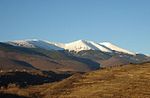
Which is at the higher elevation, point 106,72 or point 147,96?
point 106,72

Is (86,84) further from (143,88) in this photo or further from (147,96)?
(147,96)

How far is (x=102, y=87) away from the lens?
213ft

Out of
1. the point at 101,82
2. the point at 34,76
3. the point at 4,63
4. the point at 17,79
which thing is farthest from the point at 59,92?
the point at 4,63

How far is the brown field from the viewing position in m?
59.8

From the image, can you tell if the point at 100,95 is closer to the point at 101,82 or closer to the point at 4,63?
the point at 101,82

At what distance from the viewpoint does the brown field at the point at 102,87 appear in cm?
5981

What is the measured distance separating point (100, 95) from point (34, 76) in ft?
137

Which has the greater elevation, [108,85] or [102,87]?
[108,85]

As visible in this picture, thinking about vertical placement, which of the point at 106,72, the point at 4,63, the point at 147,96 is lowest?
the point at 147,96

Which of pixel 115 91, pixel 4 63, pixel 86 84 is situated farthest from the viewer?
pixel 4 63

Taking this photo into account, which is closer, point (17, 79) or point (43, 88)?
point (43, 88)

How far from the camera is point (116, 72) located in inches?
3164

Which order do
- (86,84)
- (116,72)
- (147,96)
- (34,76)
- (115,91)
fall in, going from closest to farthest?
(147,96) < (115,91) < (86,84) < (116,72) < (34,76)

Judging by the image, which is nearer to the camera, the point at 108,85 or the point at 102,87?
the point at 102,87
